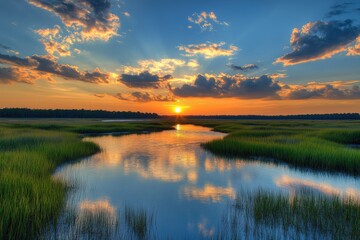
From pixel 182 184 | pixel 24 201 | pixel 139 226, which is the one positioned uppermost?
pixel 24 201

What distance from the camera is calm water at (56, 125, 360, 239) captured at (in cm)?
902

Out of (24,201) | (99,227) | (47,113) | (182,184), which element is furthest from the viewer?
(47,113)

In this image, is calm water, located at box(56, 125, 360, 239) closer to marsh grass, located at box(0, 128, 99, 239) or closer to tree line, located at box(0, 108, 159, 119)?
marsh grass, located at box(0, 128, 99, 239)

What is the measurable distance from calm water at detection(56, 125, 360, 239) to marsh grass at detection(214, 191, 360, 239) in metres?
0.89

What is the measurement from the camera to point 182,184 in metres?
13.6

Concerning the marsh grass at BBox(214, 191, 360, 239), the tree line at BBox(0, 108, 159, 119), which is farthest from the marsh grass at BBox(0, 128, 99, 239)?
the tree line at BBox(0, 108, 159, 119)

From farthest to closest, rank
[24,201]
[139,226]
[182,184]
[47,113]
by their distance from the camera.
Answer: [47,113], [182,184], [139,226], [24,201]

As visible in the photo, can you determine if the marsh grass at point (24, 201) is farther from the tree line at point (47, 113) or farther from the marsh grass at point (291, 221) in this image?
the tree line at point (47, 113)

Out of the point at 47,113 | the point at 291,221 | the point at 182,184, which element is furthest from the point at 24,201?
the point at 47,113

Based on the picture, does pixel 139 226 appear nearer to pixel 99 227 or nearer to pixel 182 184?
pixel 99 227

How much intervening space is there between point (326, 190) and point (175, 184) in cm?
853

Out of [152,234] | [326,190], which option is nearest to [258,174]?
[326,190]

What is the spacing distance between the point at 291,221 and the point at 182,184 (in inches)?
275

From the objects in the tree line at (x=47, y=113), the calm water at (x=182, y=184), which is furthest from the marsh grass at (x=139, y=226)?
the tree line at (x=47, y=113)
